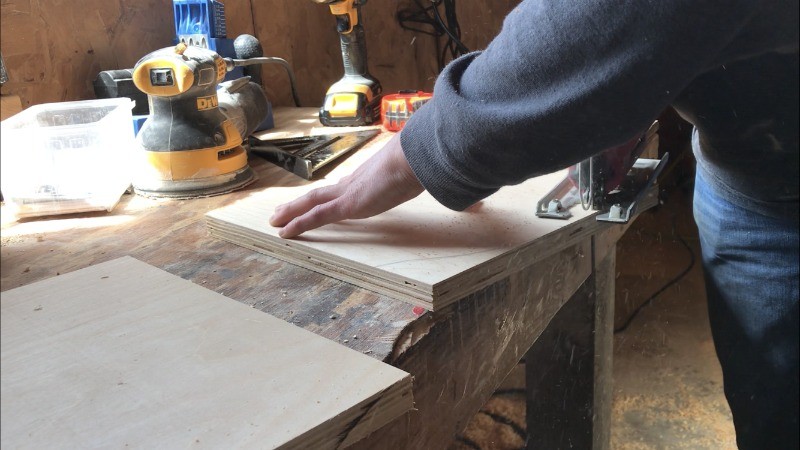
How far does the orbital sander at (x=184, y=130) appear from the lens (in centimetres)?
87

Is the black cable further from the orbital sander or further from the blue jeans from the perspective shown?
the orbital sander

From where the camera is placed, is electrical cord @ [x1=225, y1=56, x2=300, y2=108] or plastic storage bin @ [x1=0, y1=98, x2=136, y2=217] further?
electrical cord @ [x1=225, y1=56, x2=300, y2=108]

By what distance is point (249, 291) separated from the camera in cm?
63

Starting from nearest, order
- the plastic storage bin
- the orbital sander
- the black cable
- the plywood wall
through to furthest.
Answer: the plywood wall → the plastic storage bin → the orbital sander → the black cable

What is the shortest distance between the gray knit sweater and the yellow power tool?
467mm

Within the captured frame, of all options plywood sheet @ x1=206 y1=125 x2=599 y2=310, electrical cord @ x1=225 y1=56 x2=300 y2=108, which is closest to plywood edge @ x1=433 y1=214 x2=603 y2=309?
plywood sheet @ x1=206 y1=125 x2=599 y2=310

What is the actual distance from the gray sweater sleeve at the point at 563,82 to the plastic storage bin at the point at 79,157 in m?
0.37

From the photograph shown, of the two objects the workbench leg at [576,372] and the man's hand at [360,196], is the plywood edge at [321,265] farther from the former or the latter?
the workbench leg at [576,372]

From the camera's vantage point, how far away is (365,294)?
Result: 24.6 inches

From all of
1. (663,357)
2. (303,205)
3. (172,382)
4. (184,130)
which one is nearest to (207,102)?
(184,130)

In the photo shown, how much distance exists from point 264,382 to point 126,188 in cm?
61

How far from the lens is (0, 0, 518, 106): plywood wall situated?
51 centimetres

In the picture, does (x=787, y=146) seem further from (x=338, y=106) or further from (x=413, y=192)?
(x=338, y=106)

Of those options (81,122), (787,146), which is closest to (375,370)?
(787,146)
